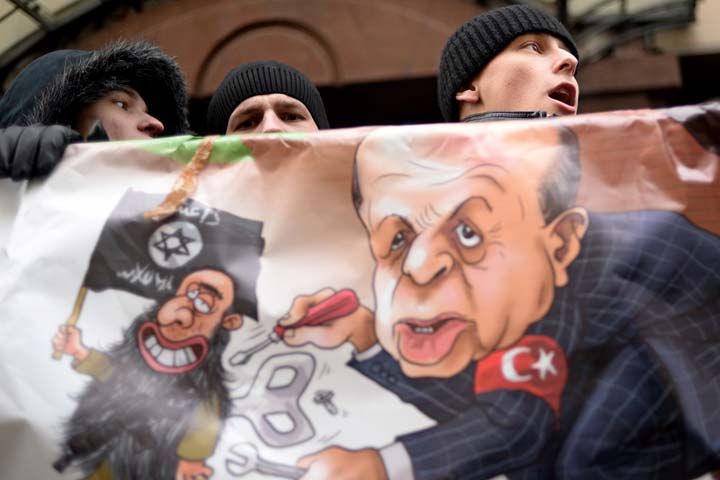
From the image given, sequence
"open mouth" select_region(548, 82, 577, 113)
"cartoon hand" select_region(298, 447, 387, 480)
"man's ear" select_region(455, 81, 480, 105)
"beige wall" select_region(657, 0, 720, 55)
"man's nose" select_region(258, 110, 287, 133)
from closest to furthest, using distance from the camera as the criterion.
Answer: "cartoon hand" select_region(298, 447, 387, 480), "open mouth" select_region(548, 82, 577, 113), "man's ear" select_region(455, 81, 480, 105), "man's nose" select_region(258, 110, 287, 133), "beige wall" select_region(657, 0, 720, 55)

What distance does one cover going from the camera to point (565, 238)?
139cm

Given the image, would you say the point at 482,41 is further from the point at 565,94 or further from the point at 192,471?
the point at 192,471

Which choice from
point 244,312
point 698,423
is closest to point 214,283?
point 244,312

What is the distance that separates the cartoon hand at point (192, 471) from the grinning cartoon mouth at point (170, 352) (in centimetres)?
14

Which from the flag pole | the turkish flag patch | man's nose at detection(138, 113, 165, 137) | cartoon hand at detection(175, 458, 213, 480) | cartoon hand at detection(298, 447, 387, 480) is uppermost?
man's nose at detection(138, 113, 165, 137)

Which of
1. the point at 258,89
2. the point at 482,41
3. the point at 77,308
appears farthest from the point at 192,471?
the point at 258,89

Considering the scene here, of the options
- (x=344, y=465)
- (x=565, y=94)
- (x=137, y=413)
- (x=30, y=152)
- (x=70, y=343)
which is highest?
(x=30, y=152)

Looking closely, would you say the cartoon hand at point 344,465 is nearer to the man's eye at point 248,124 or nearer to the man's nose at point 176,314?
the man's nose at point 176,314

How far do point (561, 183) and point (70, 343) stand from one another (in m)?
0.83

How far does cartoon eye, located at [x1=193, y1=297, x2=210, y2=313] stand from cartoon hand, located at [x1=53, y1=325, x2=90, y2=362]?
183 millimetres

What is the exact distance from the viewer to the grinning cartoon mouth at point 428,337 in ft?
4.46

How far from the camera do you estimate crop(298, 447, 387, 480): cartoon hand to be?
50.7 inches

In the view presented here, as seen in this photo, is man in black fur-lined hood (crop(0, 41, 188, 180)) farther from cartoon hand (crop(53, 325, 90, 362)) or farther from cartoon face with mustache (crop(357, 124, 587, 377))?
cartoon face with mustache (crop(357, 124, 587, 377))

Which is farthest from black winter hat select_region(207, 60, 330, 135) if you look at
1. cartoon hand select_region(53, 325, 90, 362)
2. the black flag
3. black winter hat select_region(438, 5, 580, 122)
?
cartoon hand select_region(53, 325, 90, 362)
